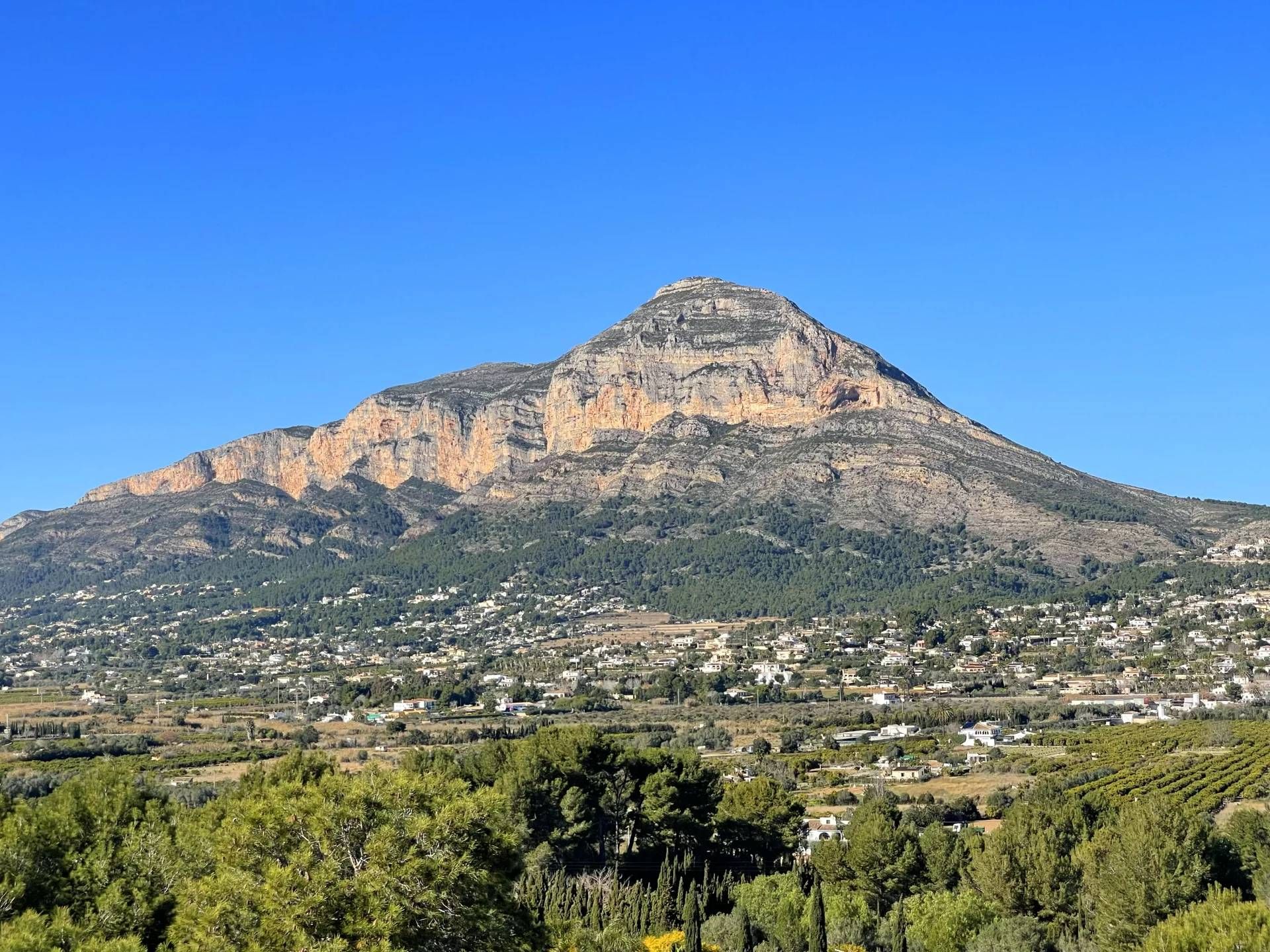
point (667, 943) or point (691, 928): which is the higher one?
point (691, 928)

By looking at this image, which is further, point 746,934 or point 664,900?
point 664,900

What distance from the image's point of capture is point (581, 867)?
4697cm

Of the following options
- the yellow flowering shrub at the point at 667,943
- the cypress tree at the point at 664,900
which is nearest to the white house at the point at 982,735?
the cypress tree at the point at 664,900

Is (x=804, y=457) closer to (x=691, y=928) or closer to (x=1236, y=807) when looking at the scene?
(x=1236, y=807)

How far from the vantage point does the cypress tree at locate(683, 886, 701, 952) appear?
111ft

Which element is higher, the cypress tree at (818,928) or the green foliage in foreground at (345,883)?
the green foliage in foreground at (345,883)

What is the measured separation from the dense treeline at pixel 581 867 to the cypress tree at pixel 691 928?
75mm

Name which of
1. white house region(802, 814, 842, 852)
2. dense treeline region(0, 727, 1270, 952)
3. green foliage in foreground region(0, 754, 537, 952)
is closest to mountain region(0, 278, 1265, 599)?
white house region(802, 814, 842, 852)

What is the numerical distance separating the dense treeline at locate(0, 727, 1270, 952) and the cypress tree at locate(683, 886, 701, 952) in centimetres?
7

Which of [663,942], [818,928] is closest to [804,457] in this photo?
[663,942]

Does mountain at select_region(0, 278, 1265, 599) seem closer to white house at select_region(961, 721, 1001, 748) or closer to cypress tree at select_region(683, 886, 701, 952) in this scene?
white house at select_region(961, 721, 1001, 748)

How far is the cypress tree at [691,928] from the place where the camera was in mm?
33906

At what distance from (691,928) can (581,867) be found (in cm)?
1355

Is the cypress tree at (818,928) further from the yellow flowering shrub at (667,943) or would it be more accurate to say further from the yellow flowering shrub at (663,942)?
the yellow flowering shrub at (663,942)
